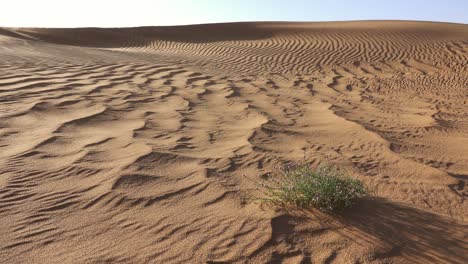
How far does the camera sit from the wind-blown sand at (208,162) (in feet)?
8.55

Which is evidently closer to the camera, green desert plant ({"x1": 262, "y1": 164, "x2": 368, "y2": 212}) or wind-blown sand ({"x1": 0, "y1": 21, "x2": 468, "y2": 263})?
wind-blown sand ({"x1": 0, "y1": 21, "x2": 468, "y2": 263})

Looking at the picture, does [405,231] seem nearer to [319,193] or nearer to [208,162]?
[319,193]

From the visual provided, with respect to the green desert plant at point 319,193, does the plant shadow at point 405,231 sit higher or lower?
lower

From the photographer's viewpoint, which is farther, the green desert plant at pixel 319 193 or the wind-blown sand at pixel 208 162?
the green desert plant at pixel 319 193

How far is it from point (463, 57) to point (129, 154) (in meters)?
12.4

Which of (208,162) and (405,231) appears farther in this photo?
(208,162)

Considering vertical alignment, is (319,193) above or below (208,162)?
above

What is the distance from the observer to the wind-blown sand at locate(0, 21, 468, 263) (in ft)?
8.55

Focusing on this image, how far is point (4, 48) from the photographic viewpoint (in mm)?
10383

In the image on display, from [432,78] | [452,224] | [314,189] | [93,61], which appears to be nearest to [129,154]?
[314,189]

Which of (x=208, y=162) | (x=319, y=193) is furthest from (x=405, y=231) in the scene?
(x=208, y=162)

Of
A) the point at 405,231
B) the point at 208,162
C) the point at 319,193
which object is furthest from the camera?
the point at 208,162

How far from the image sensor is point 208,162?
3.91m

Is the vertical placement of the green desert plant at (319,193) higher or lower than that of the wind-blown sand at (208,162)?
higher
